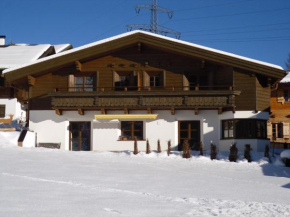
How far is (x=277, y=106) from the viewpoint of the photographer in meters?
33.0

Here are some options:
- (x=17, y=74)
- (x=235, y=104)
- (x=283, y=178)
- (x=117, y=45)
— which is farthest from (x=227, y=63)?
(x=17, y=74)

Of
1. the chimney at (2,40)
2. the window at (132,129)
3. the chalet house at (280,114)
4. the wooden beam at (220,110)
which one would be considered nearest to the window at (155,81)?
the window at (132,129)

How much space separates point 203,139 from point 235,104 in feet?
9.13

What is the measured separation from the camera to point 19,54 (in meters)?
41.9

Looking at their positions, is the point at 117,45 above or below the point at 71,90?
above

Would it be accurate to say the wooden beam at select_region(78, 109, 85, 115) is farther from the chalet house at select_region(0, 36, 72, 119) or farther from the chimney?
the chimney

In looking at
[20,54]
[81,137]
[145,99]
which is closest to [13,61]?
[20,54]

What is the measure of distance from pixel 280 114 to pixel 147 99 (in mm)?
12050

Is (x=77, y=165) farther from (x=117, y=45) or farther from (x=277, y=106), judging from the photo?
(x=277, y=106)

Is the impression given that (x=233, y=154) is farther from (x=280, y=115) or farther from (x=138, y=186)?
(x=280, y=115)

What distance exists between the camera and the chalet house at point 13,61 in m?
37.7

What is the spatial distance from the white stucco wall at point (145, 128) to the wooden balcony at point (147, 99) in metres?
0.81

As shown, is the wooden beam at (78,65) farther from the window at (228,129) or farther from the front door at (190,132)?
the window at (228,129)

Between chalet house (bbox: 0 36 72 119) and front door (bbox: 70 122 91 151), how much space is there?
10752 mm
